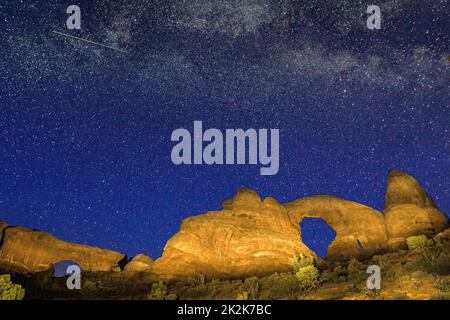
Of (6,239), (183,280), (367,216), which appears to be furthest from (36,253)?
(367,216)

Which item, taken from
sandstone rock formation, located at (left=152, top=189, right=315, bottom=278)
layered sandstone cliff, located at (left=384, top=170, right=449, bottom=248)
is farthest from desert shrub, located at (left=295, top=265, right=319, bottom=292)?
layered sandstone cliff, located at (left=384, top=170, right=449, bottom=248)

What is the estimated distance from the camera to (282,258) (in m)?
36.4

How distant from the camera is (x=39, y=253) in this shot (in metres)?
41.1

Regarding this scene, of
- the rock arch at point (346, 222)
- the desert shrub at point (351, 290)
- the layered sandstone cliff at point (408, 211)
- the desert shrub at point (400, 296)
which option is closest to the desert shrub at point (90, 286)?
the desert shrub at point (351, 290)

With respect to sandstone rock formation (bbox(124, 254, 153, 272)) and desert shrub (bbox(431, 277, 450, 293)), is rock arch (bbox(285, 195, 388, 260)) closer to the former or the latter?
sandstone rock formation (bbox(124, 254, 153, 272))

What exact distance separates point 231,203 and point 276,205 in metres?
5.71

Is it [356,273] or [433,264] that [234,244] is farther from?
[433,264]

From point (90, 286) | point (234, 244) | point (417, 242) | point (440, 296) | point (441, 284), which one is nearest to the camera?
point (440, 296)

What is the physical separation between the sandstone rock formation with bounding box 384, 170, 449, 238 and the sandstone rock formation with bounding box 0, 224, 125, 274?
35.0m

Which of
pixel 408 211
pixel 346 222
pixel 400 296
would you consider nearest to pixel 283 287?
pixel 400 296

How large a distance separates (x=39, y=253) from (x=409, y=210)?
44.1 metres

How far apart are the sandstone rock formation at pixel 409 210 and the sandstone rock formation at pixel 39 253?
115 ft

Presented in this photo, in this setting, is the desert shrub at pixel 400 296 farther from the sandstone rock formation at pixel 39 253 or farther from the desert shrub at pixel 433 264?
the sandstone rock formation at pixel 39 253
